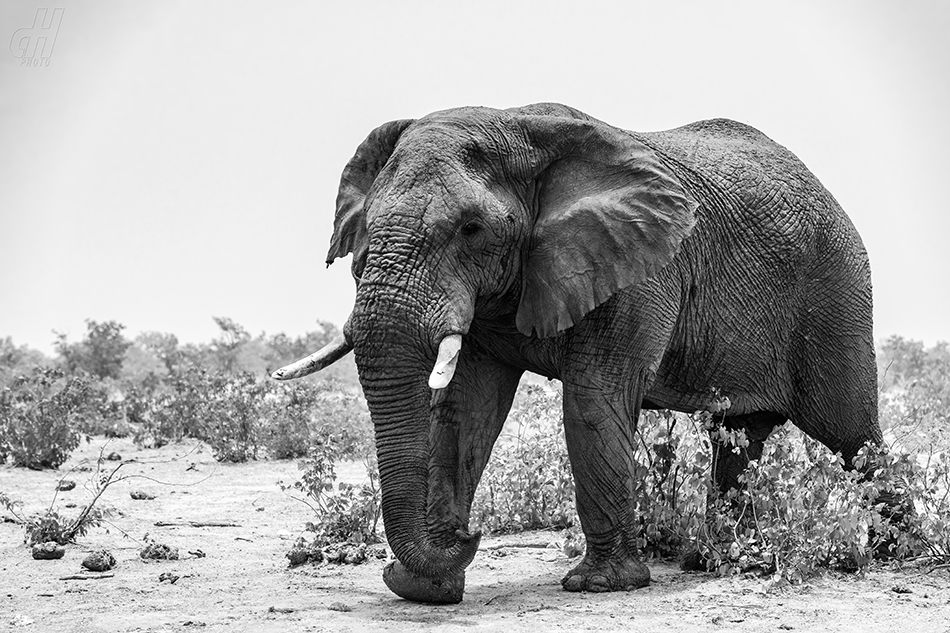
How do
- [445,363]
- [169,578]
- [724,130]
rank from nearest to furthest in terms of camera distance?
[445,363], [169,578], [724,130]

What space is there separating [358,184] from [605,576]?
259 cm

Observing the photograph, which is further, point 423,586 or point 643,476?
point 643,476

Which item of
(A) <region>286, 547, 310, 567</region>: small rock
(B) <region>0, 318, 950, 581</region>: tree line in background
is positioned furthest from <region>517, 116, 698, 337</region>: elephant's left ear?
(A) <region>286, 547, 310, 567</region>: small rock

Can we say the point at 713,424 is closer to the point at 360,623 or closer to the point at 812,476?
the point at 812,476

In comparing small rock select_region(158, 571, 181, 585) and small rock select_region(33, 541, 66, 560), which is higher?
small rock select_region(33, 541, 66, 560)

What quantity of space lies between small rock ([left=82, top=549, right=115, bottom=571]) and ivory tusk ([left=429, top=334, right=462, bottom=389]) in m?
2.95

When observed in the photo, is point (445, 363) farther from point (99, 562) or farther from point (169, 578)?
point (99, 562)

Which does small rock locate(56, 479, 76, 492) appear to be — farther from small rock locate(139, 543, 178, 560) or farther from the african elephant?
the african elephant

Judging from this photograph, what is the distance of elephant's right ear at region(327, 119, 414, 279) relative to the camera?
7.49 meters

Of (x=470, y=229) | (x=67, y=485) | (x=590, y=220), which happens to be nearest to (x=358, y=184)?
(x=470, y=229)

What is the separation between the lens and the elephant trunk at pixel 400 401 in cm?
651

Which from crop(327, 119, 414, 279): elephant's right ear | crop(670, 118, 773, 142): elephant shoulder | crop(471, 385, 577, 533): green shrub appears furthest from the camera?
crop(471, 385, 577, 533): green shrub

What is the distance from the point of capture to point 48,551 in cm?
863

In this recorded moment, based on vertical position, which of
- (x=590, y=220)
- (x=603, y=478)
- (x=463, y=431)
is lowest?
(x=603, y=478)
